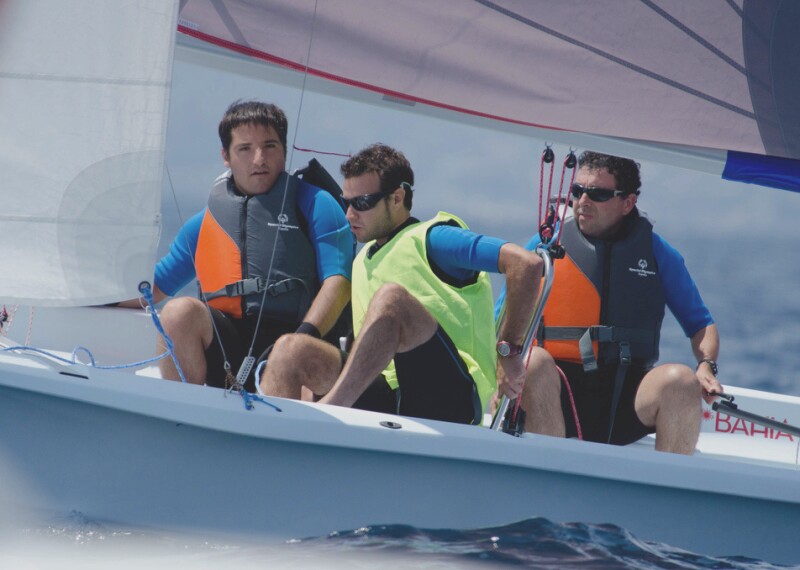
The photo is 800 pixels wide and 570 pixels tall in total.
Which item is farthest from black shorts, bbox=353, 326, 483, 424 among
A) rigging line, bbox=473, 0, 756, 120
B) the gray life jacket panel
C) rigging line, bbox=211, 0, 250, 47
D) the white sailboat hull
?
rigging line, bbox=211, 0, 250, 47

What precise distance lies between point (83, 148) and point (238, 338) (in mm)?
765

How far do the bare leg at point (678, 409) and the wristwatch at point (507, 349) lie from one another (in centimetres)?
46

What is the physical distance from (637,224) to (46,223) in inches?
60.6

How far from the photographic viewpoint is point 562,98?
282 centimetres

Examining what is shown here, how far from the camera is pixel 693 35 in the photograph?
2758 mm

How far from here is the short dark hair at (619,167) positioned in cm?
310

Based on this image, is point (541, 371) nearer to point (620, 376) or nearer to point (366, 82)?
point (620, 376)

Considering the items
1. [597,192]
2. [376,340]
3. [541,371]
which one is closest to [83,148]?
[376,340]

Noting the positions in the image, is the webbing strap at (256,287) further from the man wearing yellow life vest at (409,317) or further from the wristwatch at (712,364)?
the wristwatch at (712,364)

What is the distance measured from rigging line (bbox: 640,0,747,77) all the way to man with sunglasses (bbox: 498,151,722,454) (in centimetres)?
43

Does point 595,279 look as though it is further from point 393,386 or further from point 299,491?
point 299,491

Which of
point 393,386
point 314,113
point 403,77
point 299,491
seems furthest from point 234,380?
point 314,113

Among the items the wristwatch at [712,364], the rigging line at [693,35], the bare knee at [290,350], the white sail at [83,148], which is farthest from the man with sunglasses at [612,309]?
the white sail at [83,148]

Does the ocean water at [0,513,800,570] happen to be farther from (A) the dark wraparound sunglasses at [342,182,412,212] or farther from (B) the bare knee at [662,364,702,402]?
(A) the dark wraparound sunglasses at [342,182,412,212]
